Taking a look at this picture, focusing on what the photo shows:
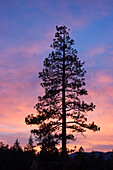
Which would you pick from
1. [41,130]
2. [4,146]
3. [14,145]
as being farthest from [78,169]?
[4,146]

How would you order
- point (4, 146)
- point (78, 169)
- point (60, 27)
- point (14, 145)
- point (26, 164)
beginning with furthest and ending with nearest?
point (4, 146) < point (14, 145) < point (26, 164) < point (78, 169) < point (60, 27)

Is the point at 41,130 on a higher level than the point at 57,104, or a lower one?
lower

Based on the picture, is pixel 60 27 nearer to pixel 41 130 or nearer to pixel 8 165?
pixel 41 130

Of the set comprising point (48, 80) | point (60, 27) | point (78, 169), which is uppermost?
point (60, 27)

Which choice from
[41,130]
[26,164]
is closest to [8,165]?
[26,164]

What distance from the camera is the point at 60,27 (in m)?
30.3

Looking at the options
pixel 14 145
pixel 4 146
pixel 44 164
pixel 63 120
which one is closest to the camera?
pixel 63 120

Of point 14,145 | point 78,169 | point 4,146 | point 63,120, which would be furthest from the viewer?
point 4,146

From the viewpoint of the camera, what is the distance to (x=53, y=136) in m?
27.5

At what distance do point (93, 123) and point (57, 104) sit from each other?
14.2ft

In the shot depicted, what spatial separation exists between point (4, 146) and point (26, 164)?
190 feet

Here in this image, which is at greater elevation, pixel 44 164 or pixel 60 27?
pixel 60 27

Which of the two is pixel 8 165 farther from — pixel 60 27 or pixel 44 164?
pixel 60 27

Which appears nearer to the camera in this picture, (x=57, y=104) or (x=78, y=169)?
(x=57, y=104)
